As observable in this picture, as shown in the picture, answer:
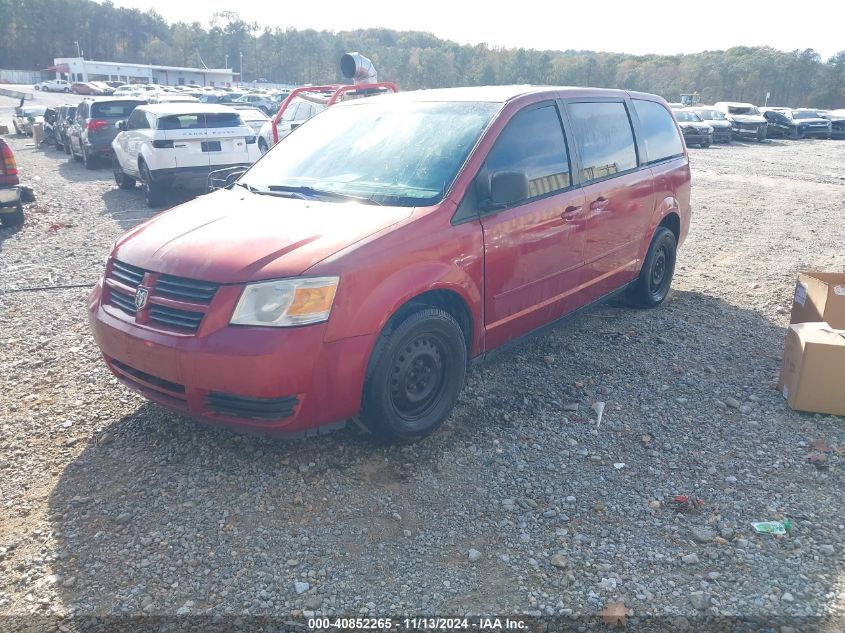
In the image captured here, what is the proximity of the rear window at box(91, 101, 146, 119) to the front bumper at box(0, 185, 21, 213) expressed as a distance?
703cm

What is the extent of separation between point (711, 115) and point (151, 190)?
2575 cm

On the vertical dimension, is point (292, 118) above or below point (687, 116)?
below

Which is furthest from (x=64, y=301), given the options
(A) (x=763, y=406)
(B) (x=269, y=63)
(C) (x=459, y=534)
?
(B) (x=269, y=63)

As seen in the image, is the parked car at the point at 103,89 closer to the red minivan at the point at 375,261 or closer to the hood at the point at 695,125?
the hood at the point at 695,125

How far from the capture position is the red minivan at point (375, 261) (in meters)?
3.12

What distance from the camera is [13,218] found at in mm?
9406

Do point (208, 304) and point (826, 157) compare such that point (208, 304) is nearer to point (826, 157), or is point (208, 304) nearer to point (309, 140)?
point (309, 140)

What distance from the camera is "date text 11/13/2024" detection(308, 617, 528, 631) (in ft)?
8.31

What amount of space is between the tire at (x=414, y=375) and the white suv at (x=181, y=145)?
8.37m

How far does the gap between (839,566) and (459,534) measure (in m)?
1.65

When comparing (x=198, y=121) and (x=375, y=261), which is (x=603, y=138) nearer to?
(x=375, y=261)

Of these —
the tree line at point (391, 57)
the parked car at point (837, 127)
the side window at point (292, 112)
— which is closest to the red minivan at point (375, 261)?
the side window at point (292, 112)

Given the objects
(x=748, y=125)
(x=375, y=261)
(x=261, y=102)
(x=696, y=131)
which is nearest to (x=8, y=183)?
(x=375, y=261)

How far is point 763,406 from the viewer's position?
4328mm
